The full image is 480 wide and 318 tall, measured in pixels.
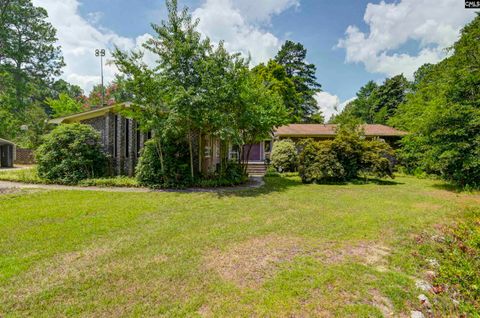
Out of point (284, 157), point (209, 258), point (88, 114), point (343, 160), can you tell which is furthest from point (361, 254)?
point (88, 114)

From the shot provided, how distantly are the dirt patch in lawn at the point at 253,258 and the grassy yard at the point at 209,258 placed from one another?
0.02 metres

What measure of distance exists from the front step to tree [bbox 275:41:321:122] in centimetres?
1896

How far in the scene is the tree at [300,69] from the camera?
34000 millimetres

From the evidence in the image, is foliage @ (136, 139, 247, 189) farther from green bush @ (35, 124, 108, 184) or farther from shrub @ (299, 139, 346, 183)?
shrub @ (299, 139, 346, 183)

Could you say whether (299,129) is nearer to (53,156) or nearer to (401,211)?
(401,211)

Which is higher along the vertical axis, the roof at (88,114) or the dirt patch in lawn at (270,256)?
the roof at (88,114)

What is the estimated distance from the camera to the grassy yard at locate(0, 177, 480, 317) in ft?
8.70

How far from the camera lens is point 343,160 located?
1279 cm

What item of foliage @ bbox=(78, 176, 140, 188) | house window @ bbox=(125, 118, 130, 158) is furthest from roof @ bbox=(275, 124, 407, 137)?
foliage @ bbox=(78, 176, 140, 188)

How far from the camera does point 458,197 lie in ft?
29.8

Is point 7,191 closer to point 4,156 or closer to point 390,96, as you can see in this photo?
point 4,156

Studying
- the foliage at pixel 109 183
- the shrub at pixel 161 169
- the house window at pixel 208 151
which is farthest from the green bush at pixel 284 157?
the foliage at pixel 109 183

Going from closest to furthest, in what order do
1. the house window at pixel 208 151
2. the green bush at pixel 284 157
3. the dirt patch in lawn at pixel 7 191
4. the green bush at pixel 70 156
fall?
the dirt patch in lawn at pixel 7 191, the green bush at pixel 70 156, the house window at pixel 208 151, the green bush at pixel 284 157

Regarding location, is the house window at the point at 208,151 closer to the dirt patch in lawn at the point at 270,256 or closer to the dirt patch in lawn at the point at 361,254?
the dirt patch in lawn at the point at 270,256
